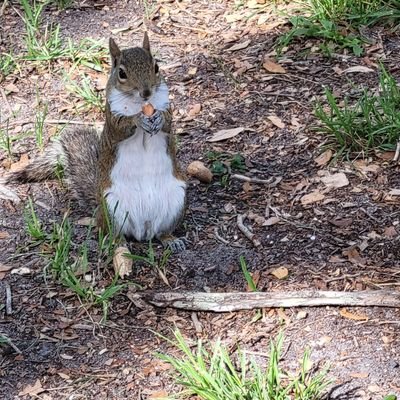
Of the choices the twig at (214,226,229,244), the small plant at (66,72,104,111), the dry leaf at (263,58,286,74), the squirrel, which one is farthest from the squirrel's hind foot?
the dry leaf at (263,58,286,74)

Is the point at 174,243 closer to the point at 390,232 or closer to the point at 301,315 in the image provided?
the point at 301,315

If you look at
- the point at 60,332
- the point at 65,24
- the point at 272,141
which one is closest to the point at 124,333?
the point at 60,332

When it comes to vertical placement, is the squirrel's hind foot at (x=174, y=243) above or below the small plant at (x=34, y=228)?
below

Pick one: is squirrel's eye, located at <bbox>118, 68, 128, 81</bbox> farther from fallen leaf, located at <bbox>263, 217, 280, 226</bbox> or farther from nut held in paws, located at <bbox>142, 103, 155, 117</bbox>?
fallen leaf, located at <bbox>263, 217, 280, 226</bbox>

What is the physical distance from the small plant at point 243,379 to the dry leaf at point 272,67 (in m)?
2.13

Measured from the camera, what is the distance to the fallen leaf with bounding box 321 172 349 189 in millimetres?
3887

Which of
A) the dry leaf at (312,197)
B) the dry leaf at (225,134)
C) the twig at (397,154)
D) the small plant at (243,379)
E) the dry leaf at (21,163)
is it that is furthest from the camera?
the dry leaf at (225,134)

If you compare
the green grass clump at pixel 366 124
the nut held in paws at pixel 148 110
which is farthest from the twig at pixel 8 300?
the green grass clump at pixel 366 124

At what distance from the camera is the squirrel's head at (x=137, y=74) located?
3.34 meters

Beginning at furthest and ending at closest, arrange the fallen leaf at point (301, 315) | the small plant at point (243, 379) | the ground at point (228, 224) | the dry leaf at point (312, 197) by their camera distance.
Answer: the dry leaf at point (312, 197) → the fallen leaf at point (301, 315) → the ground at point (228, 224) → the small plant at point (243, 379)

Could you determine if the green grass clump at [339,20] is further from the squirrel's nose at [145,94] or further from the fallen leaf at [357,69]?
the squirrel's nose at [145,94]

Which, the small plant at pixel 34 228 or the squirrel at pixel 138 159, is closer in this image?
the squirrel at pixel 138 159

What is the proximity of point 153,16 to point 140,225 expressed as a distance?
2064 millimetres

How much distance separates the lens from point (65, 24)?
17.4ft
